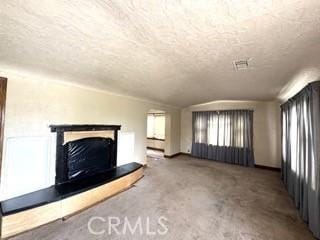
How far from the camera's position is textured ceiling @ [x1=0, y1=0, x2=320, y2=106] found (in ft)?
3.80

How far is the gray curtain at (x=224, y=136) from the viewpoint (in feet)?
17.4

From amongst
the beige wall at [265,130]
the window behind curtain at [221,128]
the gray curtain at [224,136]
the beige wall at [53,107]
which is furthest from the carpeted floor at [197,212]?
the window behind curtain at [221,128]

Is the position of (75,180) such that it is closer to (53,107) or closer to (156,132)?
(53,107)

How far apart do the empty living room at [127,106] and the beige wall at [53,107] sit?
17mm

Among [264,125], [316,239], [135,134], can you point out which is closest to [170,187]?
[135,134]

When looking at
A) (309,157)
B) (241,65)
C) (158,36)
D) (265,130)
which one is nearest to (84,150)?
(158,36)

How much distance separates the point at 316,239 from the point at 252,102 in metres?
4.23

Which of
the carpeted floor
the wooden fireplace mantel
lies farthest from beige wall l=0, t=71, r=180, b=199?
the carpeted floor

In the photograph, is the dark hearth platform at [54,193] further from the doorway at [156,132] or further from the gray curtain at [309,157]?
the doorway at [156,132]

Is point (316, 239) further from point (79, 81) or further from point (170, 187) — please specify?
point (79, 81)

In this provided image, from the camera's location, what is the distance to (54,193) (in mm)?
2371

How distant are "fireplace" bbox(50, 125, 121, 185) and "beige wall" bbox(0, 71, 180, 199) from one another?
0.13 metres

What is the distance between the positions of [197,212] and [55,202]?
2162 millimetres

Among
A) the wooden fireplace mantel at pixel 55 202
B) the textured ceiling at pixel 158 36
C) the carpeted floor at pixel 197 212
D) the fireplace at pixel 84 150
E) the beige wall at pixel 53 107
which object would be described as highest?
the textured ceiling at pixel 158 36
